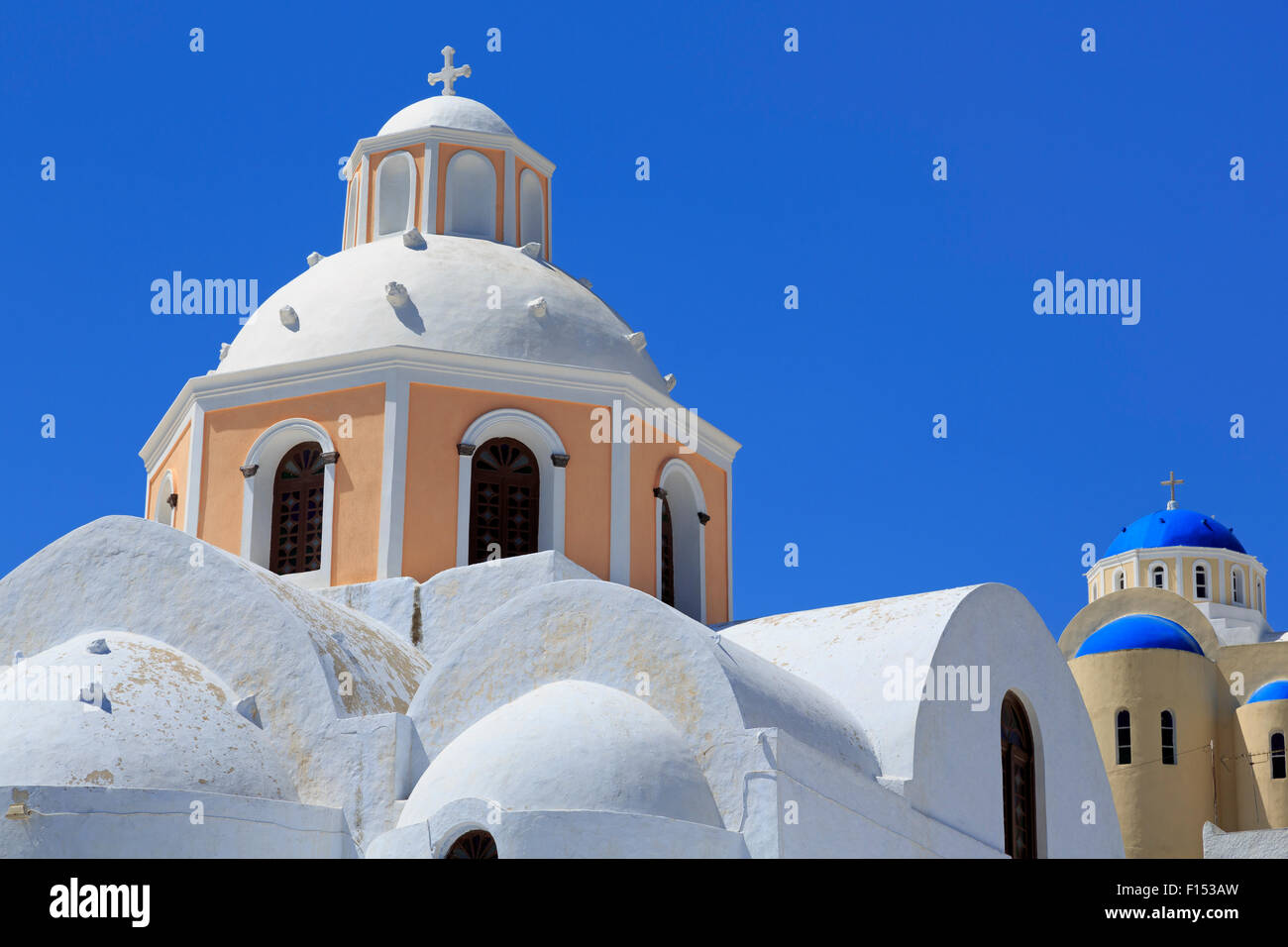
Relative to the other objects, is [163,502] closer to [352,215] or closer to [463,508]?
[463,508]

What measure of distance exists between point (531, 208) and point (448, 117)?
134cm

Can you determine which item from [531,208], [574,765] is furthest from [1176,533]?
[574,765]

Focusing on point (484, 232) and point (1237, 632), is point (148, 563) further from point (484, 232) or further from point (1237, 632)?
point (1237, 632)

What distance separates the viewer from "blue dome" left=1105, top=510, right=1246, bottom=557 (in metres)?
35.4

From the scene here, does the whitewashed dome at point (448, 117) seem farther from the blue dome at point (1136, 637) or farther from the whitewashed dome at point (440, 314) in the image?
the blue dome at point (1136, 637)

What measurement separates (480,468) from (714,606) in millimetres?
2869

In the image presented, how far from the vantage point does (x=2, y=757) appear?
1147cm

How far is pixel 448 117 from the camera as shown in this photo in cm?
1938

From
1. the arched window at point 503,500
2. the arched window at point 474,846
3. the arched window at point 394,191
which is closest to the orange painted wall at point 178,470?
the arched window at point 503,500

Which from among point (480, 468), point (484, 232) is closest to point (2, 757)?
point (480, 468)

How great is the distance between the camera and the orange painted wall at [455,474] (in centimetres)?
1560

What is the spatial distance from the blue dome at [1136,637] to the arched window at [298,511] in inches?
586

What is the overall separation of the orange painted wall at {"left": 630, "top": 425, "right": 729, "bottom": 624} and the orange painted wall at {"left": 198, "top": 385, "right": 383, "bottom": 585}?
2.41m

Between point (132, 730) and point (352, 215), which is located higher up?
point (352, 215)
